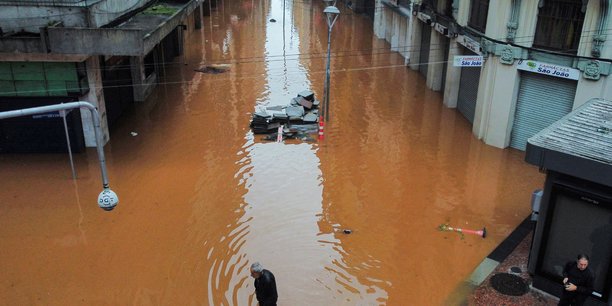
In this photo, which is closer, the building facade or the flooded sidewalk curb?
the flooded sidewalk curb

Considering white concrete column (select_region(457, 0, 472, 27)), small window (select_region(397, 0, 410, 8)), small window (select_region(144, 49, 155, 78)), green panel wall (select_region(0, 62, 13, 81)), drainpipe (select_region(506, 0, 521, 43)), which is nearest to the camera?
green panel wall (select_region(0, 62, 13, 81))

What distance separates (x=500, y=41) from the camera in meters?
18.2

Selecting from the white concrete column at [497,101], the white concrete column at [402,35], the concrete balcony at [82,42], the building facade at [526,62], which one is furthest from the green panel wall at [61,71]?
the white concrete column at [402,35]

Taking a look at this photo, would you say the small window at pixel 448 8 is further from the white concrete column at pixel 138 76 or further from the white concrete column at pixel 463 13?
the white concrete column at pixel 138 76

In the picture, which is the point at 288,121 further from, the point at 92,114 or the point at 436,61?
the point at 92,114

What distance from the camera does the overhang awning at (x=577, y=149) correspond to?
9.38 metres

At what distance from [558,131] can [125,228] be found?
10.7m

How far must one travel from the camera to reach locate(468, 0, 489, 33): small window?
20250 millimetres

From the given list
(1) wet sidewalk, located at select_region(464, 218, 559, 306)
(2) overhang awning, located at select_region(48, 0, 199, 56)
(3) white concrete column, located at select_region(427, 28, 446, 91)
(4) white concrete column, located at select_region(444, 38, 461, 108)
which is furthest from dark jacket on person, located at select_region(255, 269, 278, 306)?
(3) white concrete column, located at select_region(427, 28, 446, 91)

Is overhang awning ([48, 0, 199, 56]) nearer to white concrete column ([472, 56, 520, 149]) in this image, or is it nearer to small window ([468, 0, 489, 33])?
white concrete column ([472, 56, 520, 149])

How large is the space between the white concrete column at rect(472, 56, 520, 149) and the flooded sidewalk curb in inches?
251

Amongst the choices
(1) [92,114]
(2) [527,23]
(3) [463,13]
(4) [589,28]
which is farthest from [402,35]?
(1) [92,114]

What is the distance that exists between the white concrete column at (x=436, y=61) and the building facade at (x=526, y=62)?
2933 mm

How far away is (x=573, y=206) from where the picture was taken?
1003cm
